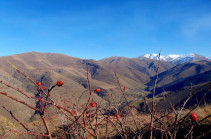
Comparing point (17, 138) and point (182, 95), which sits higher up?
point (17, 138)

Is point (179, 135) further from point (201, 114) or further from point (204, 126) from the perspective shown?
point (201, 114)

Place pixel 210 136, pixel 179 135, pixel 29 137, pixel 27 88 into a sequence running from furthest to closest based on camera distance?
pixel 27 88
pixel 29 137
pixel 179 135
pixel 210 136

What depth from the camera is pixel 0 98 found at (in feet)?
417

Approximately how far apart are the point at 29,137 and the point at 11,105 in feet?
439

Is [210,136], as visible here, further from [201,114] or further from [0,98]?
[0,98]

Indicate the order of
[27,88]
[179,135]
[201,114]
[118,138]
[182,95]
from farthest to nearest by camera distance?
[27,88] → [182,95] → [118,138] → [201,114] → [179,135]

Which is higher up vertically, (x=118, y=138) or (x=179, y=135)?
(x=179, y=135)

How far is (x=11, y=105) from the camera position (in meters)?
127

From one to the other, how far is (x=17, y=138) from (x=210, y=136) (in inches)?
560

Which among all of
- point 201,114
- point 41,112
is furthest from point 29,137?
point 41,112

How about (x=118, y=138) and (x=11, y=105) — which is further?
(x=11, y=105)

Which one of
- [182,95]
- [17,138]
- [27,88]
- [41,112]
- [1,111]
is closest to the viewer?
[41,112]

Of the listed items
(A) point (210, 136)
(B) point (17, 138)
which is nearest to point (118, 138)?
(A) point (210, 136)

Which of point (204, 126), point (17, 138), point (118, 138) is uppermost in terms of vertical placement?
point (204, 126)
